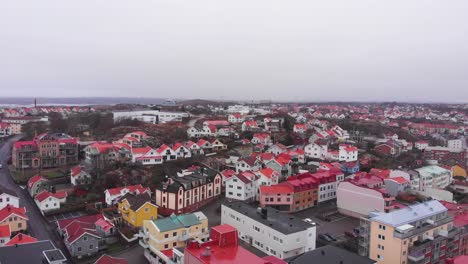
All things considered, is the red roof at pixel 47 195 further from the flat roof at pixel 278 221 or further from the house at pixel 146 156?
the flat roof at pixel 278 221

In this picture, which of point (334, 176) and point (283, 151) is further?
point (283, 151)

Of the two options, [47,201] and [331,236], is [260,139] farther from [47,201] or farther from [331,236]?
[47,201]

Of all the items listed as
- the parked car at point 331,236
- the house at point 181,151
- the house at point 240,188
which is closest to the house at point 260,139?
the house at point 181,151

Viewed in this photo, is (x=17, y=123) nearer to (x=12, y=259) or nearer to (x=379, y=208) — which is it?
(x=12, y=259)

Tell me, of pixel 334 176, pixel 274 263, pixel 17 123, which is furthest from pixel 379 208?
pixel 17 123

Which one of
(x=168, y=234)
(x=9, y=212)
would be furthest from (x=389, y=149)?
(x=9, y=212)

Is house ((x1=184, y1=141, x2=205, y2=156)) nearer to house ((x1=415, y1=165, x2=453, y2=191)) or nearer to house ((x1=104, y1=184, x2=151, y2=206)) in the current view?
house ((x1=104, y1=184, x2=151, y2=206))

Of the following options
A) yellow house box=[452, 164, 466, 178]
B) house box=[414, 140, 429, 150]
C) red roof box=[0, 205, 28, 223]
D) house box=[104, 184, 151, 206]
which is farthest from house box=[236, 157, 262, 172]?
house box=[414, 140, 429, 150]
